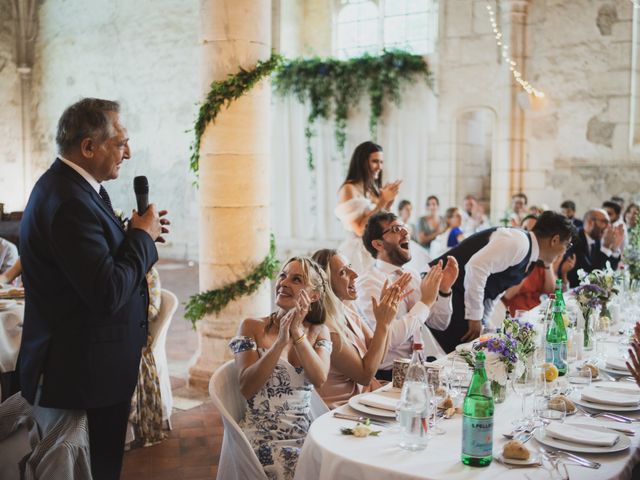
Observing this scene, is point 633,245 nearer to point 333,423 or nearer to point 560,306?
point 560,306

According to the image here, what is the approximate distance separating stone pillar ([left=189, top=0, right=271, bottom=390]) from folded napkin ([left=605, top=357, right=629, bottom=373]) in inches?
111

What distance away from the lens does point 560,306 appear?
3219 mm

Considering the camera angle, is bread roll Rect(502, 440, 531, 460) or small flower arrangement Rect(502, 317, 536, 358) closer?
bread roll Rect(502, 440, 531, 460)

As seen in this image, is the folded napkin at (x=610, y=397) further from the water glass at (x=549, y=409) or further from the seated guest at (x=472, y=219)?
the seated guest at (x=472, y=219)

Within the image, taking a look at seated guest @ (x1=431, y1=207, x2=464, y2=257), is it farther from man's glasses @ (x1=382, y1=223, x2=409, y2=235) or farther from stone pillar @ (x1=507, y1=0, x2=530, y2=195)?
man's glasses @ (x1=382, y1=223, x2=409, y2=235)

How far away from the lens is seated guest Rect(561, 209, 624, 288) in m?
6.41

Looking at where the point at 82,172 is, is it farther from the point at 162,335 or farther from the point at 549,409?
the point at 162,335

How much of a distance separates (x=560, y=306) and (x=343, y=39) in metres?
9.61

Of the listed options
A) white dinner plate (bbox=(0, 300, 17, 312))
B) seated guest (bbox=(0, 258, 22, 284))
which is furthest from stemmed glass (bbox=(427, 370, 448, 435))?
seated guest (bbox=(0, 258, 22, 284))

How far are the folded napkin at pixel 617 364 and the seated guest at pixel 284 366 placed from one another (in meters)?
1.22

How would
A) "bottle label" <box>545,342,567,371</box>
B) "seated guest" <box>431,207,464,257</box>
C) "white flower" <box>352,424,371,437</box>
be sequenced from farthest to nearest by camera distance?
"seated guest" <box>431,207,464,257</box> < "bottle label" <box>545,342,567,371</box> < "white flower" <box>352,424,371,437</box>

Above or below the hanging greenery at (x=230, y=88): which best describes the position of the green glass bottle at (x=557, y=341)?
below

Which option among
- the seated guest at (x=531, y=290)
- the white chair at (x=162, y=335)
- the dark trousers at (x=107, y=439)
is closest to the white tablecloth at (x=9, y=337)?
the white chair at (x=162, y=335)

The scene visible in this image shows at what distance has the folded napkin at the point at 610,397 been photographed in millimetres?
2492
